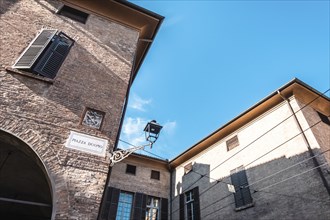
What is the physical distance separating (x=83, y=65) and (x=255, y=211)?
27.0 ft

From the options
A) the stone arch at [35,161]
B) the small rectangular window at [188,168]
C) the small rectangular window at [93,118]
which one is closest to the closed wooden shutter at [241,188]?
the small rectangular window at [188,168]

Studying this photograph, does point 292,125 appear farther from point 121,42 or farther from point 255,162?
point 121,42


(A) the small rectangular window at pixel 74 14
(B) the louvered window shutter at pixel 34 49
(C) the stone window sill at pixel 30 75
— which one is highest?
(A) the small rectangular window at pixel 74 14

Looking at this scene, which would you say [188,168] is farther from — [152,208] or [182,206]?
[152,208]

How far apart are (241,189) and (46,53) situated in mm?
9048

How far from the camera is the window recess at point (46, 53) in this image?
240 inches

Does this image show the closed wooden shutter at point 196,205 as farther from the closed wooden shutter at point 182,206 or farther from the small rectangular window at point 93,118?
the small rectangular window at point 93,118

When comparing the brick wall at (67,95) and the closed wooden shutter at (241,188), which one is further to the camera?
the closed wooden shutter at (241,188)

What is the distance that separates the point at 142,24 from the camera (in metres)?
9.44

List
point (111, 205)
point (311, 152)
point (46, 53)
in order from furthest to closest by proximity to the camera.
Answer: point (111, 205), point (311, 152), point (46, 53)

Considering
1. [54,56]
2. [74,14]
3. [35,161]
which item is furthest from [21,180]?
[74,14]

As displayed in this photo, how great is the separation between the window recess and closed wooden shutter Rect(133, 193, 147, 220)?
29.4 feet

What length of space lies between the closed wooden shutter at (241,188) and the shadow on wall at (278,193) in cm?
13

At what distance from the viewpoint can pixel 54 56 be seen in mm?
6781
